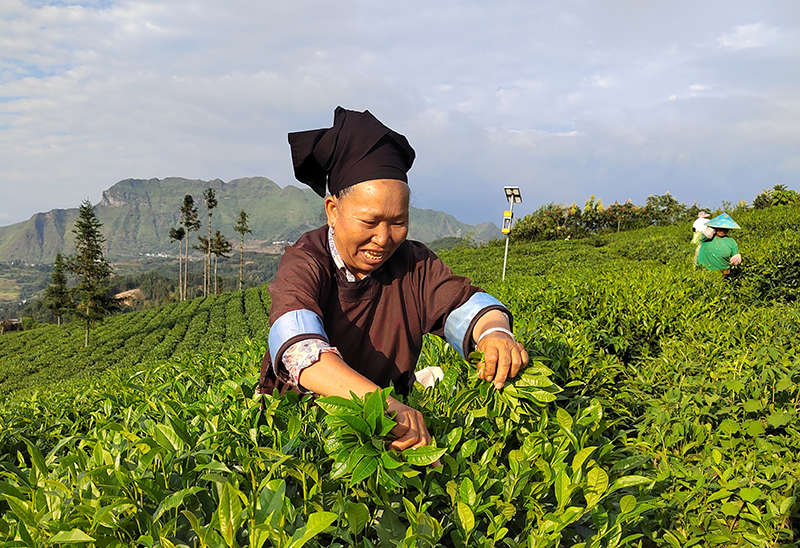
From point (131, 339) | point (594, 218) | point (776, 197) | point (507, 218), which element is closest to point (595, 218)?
point (594, 218)

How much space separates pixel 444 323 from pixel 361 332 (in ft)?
1.05

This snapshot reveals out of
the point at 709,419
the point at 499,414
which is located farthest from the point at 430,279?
the point at 709,419

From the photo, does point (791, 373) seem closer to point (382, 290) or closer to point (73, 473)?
point (382, 290)

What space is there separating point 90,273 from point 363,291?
32.3 m

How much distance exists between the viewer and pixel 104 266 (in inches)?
1132

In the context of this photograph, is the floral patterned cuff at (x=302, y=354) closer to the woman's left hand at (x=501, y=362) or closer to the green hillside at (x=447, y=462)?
the green hillside at (x=447, y=462)

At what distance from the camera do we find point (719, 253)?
6391 millimetres

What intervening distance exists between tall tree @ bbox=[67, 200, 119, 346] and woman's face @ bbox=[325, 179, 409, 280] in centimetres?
3007

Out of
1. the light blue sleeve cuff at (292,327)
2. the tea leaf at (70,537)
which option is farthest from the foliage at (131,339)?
the tea leaf at (70,537)

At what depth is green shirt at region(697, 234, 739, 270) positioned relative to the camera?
20.7 feet

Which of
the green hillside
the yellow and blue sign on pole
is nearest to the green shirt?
the green hillside

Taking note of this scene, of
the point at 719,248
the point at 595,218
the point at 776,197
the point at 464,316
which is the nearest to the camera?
the point at 464,316

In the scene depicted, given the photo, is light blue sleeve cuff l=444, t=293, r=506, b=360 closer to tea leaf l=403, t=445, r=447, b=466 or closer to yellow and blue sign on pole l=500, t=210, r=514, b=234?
tea leaf l=403, t=445, r=447, b=466

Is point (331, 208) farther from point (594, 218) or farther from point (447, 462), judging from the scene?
point (594, 218)
